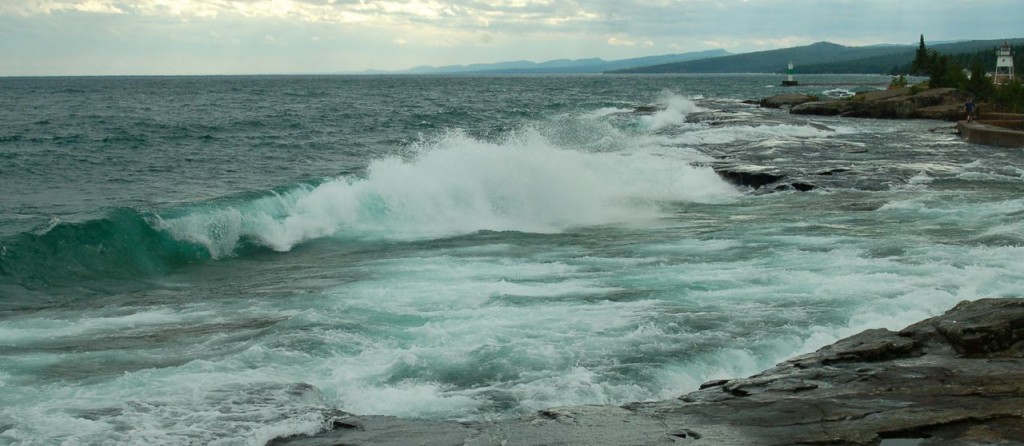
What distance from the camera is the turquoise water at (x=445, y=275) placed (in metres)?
8.93

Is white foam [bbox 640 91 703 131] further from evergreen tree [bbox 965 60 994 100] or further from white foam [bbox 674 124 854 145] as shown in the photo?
evergreen tree [bbox 965 60 994 100]

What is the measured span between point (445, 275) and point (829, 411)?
8.20 metres

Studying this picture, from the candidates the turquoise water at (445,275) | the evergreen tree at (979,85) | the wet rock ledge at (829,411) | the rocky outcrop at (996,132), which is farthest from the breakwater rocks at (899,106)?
the wet rock ledge at (829,411)

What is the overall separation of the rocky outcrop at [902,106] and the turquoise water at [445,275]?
20.1 meters

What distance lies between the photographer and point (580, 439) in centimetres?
700

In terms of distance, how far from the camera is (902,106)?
54.6 m

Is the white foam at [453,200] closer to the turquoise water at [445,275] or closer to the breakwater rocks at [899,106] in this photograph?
the turquoise water at [445,275]

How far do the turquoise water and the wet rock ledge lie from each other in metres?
0.79

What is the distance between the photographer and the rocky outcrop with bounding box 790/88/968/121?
171ft

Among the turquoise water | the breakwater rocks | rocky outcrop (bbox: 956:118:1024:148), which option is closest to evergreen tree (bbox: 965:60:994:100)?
the breakwater rocks

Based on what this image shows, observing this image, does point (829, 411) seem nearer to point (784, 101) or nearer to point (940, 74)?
point (940, 74)

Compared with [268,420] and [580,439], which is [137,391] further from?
[580,439]

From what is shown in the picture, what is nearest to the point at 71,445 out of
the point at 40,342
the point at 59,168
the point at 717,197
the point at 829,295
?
the point at 40,342

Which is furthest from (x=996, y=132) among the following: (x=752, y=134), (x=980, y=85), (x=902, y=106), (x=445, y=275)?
(x=445, y=275)
